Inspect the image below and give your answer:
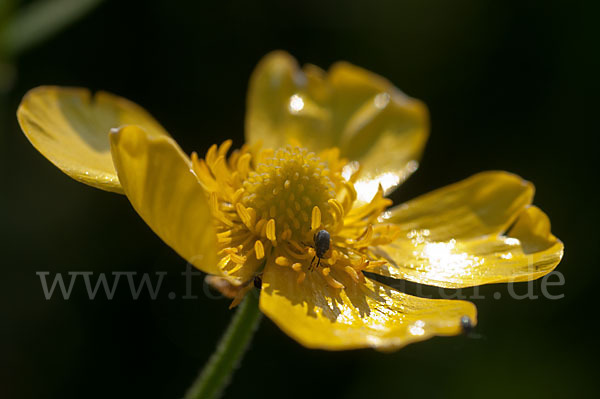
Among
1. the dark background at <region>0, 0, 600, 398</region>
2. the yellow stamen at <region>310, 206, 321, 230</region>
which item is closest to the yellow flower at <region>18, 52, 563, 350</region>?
the yellow stamen at <region>310, 206, 321, 230</region>

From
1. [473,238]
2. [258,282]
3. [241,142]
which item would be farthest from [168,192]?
[241,142]

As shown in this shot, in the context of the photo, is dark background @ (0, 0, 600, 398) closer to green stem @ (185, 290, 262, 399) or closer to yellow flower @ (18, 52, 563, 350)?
yellow flower @ (18, 52, 563, 350)

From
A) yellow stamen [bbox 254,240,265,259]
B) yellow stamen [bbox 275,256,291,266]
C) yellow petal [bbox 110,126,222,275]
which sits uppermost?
yellow petal [bbox 110,126,222,275]

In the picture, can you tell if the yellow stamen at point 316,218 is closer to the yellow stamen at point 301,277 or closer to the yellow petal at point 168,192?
the yellow stamen at point 301,277

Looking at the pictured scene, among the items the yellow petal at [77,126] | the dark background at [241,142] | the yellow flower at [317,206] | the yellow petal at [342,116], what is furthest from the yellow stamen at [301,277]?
the dark background at [241,142]

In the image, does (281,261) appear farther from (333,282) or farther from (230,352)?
(230,352)

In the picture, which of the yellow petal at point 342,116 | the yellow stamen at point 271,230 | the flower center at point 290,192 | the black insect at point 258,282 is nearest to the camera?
the black insect at point 258,282

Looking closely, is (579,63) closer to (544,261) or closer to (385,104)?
(385,104)
